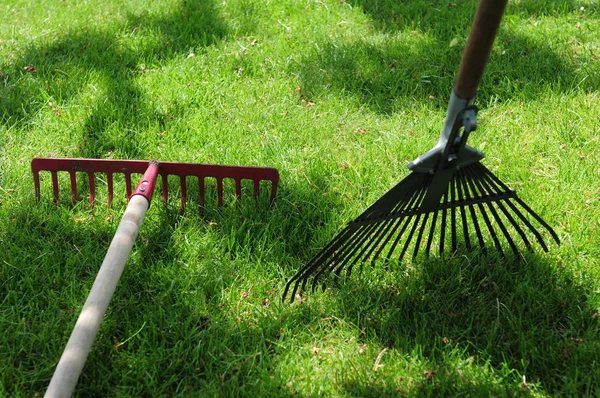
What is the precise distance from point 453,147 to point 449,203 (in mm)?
274

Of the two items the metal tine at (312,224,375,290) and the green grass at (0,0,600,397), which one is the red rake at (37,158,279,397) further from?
the metal tine at (312,224,375,290)

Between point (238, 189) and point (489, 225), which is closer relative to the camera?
point (489, 225)

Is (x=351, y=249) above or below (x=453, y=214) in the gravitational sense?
below

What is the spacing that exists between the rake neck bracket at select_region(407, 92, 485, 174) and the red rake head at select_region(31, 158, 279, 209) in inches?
28.5

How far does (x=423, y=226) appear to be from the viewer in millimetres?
2260

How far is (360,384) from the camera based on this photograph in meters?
1.99

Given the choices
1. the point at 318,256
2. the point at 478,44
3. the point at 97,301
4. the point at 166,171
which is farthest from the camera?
the point at 166,171

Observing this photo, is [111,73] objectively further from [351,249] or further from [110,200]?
[351,249]

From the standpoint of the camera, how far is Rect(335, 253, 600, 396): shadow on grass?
200cm

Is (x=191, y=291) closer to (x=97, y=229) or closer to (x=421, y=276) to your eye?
(x=97, y=229)

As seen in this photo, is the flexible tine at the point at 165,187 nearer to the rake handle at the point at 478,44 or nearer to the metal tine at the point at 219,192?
the metal tine at the point at 219,192

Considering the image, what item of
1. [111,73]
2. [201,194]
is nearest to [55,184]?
[201,194]

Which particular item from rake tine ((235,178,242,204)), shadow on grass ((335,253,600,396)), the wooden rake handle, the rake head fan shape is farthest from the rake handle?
the wooden rake handle

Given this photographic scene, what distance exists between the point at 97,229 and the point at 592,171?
6.59 ft
